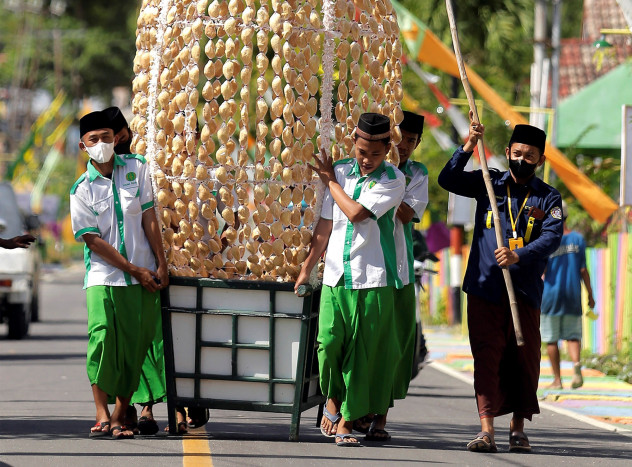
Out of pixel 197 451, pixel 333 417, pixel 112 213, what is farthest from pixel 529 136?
pixel 197 451

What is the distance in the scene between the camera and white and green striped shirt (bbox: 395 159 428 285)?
8898 millimetres

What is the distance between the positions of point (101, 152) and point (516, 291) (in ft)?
8.71

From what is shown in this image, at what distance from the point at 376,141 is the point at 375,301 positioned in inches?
37.5

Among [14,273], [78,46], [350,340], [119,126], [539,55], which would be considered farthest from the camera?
[78,46]

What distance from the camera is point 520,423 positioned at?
8.74m

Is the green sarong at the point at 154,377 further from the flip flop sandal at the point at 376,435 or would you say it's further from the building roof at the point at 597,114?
the building roof at the point at 597,114

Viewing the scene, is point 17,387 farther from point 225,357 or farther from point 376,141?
point 376,141

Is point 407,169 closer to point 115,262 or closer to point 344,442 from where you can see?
point 344,442

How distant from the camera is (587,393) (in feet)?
42.5

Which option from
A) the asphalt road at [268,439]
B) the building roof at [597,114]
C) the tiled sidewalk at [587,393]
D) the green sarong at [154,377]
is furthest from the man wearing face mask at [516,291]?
the building roof at [597,114]

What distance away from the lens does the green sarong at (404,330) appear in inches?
353

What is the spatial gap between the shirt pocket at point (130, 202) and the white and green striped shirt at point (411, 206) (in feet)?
5.31

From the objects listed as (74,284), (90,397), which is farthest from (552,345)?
(74,284)

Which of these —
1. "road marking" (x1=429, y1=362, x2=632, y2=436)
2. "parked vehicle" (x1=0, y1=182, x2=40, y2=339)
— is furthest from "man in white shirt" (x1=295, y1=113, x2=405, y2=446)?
"parked vehicle" (x1=0, y1=182, x2=40, y2=339)
